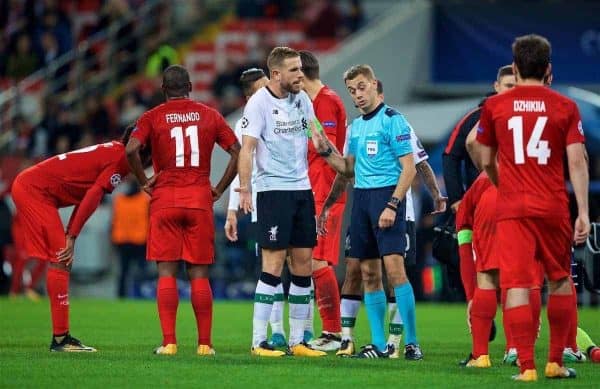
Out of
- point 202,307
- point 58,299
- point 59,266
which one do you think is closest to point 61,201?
point 59,266

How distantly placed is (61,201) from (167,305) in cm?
159

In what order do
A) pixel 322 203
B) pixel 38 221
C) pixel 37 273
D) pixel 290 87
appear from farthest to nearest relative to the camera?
1. pixel 37 273
2. pixel 322 203
3. pixel 38 221
4. pixel 290 87

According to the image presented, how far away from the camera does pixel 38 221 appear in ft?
40.3

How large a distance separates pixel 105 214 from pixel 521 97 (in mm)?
16856

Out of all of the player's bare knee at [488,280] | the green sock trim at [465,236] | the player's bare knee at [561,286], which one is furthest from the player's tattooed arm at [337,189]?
the player's bare knee at [561,286]

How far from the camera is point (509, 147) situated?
9.70 meters

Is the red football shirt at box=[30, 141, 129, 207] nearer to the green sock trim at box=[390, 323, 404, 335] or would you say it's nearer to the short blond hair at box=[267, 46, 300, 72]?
the short blond hair at box=[267, 46, 300, 72]

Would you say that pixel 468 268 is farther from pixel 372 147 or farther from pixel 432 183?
pixel 372 147

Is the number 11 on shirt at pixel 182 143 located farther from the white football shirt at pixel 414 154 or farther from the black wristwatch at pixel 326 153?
the white football shirt at pixel 414 154

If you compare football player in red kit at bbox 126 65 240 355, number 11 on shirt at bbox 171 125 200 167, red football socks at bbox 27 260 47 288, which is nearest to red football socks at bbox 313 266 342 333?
football player in red kit at bbox 126 65 240 355

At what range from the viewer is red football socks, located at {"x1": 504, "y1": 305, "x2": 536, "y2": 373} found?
31.6ft

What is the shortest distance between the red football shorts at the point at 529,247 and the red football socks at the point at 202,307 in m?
2.88

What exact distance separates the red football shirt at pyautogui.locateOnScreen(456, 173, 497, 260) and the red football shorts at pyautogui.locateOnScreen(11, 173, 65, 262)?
3472mm

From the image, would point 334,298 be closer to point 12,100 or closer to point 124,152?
point 124,152
